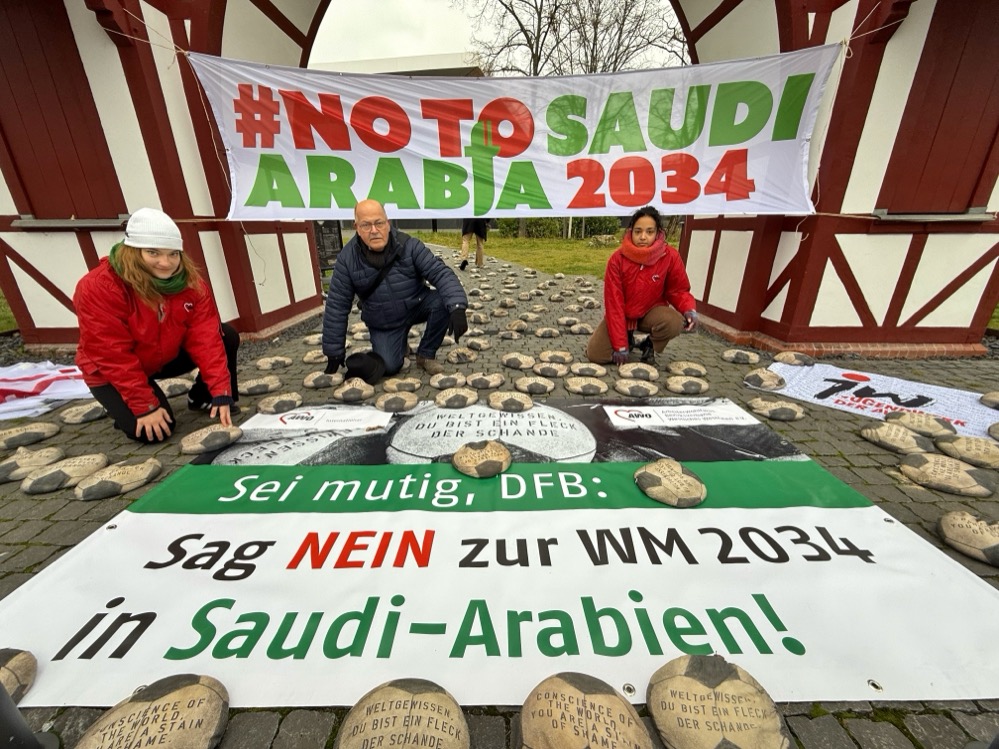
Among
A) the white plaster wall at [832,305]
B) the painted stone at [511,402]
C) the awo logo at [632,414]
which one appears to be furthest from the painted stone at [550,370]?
the white plaster wall at [832,305]

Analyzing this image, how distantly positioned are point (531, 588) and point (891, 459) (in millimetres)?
2261

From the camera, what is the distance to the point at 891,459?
2.38m

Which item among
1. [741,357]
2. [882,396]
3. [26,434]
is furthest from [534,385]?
[26,434]

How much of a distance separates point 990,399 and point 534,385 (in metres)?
3.19

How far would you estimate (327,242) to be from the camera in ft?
28.0

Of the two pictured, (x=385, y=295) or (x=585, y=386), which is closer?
(x=585, y=386)

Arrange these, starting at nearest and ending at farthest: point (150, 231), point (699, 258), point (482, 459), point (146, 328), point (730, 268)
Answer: point (150, 231) → point (482, 459) → point (146, 328) → point (730, 268) → point (699, 258)

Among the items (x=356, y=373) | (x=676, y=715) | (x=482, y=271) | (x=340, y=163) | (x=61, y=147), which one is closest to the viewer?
(x=676, y=715)

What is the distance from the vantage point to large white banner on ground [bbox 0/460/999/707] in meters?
1.26

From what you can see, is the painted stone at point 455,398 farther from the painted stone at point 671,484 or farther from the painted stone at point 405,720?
the painted stone at point 405,720

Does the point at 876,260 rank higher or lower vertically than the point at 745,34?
lower

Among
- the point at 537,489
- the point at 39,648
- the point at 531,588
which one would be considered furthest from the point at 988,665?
the point at 39,648

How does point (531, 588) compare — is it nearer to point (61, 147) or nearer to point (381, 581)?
point (381, 581)

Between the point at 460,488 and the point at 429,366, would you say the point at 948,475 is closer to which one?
the point at 460,488
